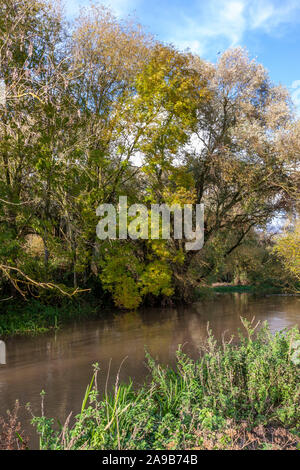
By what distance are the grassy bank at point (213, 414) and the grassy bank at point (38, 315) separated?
7867mm

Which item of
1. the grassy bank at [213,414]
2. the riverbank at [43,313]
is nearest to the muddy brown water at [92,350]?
the riverbank at [43,313]

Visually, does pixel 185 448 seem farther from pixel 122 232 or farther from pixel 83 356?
pixel 122 232

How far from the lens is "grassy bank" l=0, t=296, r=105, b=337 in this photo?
1223 cm

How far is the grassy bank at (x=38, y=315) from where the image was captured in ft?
40.1

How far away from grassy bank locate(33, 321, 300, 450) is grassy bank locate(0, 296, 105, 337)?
7867 millimetres

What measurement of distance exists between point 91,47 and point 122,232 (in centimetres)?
811

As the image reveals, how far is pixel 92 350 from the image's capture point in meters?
10.0

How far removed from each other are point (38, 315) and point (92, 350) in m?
4.13

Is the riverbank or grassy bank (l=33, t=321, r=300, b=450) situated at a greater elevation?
grassy bank (l=33, t=321, r=300, b=450)

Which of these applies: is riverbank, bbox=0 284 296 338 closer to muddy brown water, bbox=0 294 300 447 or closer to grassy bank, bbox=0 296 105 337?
grassy bank, bbox=0 296 105 337

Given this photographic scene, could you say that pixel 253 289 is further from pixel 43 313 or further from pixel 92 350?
pixel 92 350

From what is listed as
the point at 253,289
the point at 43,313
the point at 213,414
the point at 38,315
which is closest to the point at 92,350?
the point at 38,315

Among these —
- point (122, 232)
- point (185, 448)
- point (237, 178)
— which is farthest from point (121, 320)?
point (185, 448)

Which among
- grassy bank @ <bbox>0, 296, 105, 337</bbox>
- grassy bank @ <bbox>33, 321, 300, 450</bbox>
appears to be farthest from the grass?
grassy bank @ <bbox>33, 321, 300, 450</bbox>
